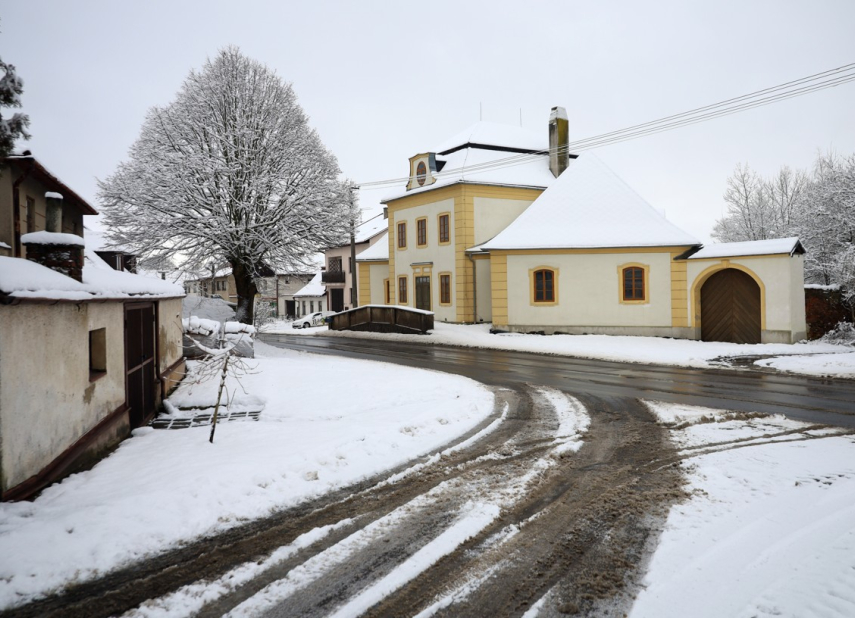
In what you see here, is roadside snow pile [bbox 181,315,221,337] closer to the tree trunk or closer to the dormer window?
the tree trunk

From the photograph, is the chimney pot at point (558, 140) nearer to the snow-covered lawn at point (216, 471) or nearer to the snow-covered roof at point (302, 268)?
the snow-covered roof at point (302, 268)

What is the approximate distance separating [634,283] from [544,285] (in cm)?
368

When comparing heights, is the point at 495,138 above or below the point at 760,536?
above

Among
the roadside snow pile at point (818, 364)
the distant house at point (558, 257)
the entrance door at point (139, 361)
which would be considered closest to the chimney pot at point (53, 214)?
the entrance door at point (139, 361)

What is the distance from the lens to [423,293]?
32.0 meters

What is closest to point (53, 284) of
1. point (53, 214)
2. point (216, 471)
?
point (53, 214)

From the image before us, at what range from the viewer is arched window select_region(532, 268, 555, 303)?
80.1 feet

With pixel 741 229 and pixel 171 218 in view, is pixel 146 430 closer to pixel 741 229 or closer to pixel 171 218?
pixel 171 218

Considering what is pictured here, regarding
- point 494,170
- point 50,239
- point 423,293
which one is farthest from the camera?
point 423,293

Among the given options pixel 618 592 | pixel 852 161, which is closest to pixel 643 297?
pixel 852 161

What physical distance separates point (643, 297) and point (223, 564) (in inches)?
841

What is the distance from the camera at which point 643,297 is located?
22922mm

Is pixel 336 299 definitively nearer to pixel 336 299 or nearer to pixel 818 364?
pixel 336 299

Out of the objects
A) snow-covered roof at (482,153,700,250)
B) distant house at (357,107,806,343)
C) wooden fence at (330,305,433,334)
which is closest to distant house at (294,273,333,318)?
distant house at (357,107,806,343)
